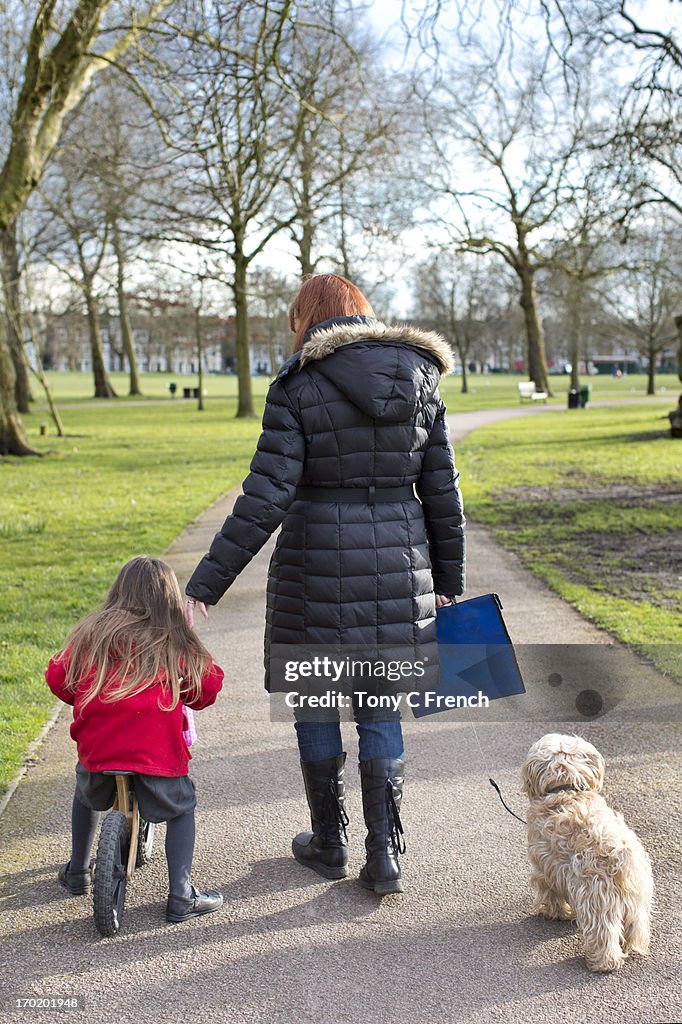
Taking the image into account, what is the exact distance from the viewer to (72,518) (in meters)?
12.4

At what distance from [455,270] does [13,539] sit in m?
45.5

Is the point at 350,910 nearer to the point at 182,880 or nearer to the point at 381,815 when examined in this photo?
the point at 381,815

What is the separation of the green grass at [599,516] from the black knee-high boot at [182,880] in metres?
3.44

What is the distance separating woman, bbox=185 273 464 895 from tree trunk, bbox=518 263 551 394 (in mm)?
38227

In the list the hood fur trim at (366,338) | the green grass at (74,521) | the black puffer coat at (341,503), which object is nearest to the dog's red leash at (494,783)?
the black puffer coat at (341,503)

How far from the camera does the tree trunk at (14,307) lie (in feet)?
70.1

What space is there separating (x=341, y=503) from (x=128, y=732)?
1081 millimetres

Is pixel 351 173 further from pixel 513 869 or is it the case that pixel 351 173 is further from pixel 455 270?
pixel 455 270

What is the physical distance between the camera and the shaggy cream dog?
115 inches

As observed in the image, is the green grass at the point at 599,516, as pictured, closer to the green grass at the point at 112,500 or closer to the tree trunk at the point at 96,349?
the green grass at the point at 112,500

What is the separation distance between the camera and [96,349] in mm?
47125

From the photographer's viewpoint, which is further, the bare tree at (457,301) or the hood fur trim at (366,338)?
the bare tree at (457,301)

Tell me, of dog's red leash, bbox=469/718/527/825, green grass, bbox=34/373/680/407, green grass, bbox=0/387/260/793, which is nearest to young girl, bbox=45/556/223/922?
dog's red leash, bbox=469/718/527/825

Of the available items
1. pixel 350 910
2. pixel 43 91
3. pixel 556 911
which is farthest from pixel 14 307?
pixel 556 911
